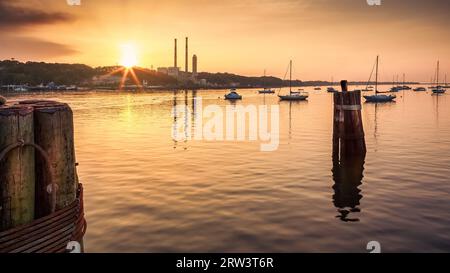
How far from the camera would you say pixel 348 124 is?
20.4m


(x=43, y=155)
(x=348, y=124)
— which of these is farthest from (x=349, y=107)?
(x=43, y=155)

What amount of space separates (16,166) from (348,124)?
16.5 m

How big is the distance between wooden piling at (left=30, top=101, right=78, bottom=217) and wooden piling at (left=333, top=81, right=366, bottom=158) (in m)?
15.0

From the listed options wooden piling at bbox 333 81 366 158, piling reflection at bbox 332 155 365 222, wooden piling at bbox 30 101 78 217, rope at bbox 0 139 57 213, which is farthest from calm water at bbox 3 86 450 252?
rope at bbox 0 139 57 213

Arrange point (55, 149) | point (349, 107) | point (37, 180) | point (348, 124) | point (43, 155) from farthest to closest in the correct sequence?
point (348, 124), point (349, 107), point (55, 149), point (37, 180), point (43, 155)

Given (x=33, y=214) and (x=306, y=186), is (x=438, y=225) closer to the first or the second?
(x=306, y=186)

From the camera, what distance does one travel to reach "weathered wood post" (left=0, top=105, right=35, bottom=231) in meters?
6.82

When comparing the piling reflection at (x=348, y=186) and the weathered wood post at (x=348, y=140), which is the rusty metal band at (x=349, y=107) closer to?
the weathered wood post at (x=348, y=140)

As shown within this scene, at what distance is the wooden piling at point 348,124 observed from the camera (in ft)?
65.9

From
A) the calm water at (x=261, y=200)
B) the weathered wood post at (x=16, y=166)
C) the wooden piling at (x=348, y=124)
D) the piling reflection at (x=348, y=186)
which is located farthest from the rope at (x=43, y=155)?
the wooden piling at (x=348, y=124)

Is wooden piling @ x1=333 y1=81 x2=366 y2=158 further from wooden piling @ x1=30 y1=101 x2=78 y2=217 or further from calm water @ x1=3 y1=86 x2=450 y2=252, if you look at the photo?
wooden piling @ x1=30 y1=101 x2=78 y2=217

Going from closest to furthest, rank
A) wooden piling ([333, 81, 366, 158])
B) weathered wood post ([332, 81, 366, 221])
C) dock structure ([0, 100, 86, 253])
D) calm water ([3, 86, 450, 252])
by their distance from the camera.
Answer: dock structure ([0, 100, 86, 253]), calm water ([3, 86, 450, 252]), weathered wood post ([332, 81, 366, 221]), wooden piling ([333, 81, 366, 158])

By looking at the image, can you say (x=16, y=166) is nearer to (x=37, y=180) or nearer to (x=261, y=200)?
(x=37, y=180)
